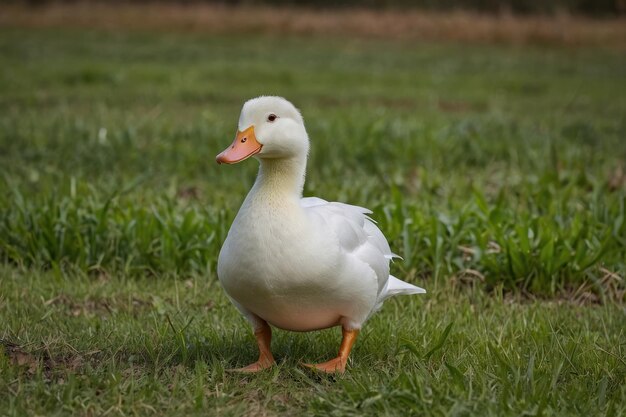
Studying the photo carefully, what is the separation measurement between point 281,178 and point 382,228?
1.91 m

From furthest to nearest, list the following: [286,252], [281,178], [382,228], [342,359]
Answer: [382,228] < [342,359] < [281,178] < [286,252]

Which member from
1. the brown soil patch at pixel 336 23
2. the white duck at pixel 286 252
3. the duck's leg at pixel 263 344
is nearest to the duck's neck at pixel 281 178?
the white duck at pixel 286 252

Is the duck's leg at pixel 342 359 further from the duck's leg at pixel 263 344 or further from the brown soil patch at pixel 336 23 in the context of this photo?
the brown soil patch at pixel 336 23

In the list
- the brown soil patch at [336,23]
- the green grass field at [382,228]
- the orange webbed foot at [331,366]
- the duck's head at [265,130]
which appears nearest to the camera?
the green grass field at [382,228]

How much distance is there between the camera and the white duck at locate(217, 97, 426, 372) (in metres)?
3.31

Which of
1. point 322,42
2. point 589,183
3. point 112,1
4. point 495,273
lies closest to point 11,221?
point 495,273

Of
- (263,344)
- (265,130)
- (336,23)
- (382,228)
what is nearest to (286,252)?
(265,130)

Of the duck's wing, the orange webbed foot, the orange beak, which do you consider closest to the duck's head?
the orange beak

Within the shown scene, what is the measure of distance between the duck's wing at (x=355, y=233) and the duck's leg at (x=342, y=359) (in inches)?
10.0

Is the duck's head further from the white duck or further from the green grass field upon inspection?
the green grass field

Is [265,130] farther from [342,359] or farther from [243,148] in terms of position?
[342,359]

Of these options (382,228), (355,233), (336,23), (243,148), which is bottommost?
(336,23)

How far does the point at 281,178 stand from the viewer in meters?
3.50

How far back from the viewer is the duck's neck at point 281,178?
3457 millimetres
